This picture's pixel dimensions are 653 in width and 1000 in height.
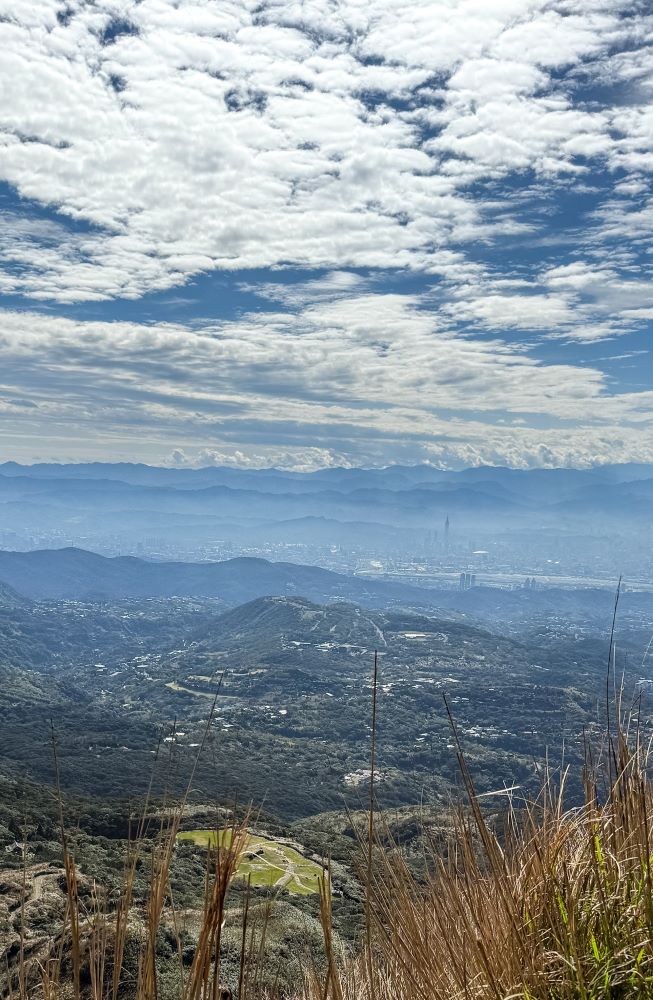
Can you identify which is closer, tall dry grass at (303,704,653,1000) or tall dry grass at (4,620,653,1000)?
tall dry grass at (4,620,653,1000)

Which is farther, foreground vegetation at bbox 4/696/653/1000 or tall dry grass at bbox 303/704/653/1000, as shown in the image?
tall dry grass at bbox 303/704/653/1000

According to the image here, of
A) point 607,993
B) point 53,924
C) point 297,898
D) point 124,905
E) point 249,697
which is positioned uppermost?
point 124,905

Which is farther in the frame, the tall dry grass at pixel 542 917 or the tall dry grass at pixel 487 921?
the tall dry grass at pixel 542 917

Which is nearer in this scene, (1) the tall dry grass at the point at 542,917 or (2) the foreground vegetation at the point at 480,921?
(2) the foreground vegetation at the point at 480,921

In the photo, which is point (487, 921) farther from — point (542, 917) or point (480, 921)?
point (542, 917)

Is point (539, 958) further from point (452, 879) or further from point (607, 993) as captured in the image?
point (452, 879)

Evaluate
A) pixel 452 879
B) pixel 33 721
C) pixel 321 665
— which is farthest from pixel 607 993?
pixel 321 665

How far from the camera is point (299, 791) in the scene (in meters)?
71.4

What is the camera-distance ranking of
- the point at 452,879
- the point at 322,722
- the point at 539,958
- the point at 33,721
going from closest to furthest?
the point at 539,958 < the point at 452,879 < the point at 33,721 < the point at 322,722

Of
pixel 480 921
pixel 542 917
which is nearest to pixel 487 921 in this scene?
pixel 480 921

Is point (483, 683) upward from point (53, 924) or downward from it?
downward

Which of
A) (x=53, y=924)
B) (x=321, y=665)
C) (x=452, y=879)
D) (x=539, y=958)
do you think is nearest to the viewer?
(x=539, y=958)

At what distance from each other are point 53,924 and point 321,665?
150m

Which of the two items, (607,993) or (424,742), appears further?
(424,742)
